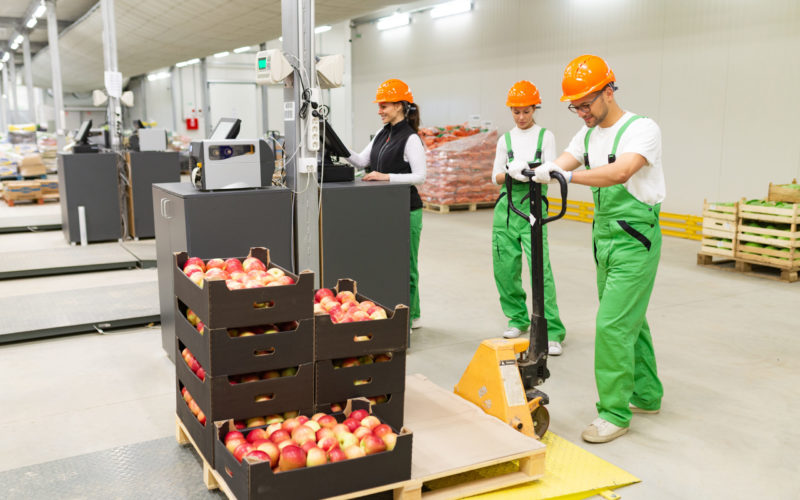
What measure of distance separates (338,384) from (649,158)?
1732 mm

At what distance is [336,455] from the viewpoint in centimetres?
246

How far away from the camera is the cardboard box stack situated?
246 cm

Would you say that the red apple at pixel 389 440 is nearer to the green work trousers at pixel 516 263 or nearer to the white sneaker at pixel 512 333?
the green work trousers at pixel 516 263

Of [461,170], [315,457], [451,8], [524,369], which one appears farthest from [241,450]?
[451,8]

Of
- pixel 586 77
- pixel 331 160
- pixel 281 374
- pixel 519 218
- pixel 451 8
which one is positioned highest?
pixel 451 8

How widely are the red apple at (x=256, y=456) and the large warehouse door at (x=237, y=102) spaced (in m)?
21.4

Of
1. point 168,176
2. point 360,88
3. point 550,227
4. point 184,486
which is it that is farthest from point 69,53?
point 184,486

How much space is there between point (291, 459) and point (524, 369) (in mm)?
1302

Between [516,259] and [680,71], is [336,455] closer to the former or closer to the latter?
[516,259]

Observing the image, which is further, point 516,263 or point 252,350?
point 516,263

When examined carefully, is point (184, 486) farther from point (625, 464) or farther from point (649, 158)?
point (649, 158)

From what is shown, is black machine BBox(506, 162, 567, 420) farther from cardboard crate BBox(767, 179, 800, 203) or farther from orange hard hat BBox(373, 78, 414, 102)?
cardboard crate BBox(767, 179, 800, 203)

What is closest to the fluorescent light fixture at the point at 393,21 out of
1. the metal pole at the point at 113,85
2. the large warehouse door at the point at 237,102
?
the metal pole at the point at 113,85

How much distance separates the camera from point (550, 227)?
1067cm
